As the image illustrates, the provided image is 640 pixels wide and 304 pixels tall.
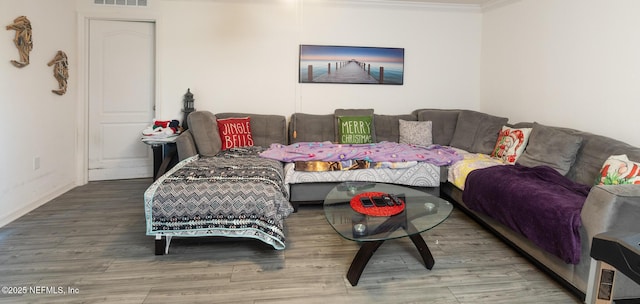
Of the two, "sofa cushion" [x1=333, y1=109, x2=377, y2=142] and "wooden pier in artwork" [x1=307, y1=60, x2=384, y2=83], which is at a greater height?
"wooden pier in artwork" [x1=307, y1=60, x2=384, y2=83]

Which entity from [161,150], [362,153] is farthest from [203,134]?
[362,153]

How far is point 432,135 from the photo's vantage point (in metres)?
4.18

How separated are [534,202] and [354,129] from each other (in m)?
2.13

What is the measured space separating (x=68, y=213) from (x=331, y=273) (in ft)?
8.24

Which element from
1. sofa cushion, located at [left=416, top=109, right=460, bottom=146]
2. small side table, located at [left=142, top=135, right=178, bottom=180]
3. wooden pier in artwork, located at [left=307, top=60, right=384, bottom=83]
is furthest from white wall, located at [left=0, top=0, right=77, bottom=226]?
sofa cushion, located at [left=416, top=109, right=460, bottom=146]

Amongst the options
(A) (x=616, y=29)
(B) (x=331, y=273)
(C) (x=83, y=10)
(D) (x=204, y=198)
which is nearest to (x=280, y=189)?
(D) (x=204, y=198)

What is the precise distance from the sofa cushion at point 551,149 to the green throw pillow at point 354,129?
159 centimetres

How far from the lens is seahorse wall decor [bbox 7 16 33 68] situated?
9.25 feet

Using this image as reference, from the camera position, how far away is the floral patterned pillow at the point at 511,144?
3189 mm

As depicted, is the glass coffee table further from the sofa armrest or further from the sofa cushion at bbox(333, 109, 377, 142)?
the sofa cushion at bbox(333, 109, 377, 142)

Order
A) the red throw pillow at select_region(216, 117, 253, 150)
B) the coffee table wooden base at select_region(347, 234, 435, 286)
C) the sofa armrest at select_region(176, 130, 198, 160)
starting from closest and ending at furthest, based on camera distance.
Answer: the coffee table wooden base at select_region(347, 234, 435, 286), the sofa armrest at select_region(176, 130, 198, 160), the red throw pillow at select_region(216, 117, 253, 150)

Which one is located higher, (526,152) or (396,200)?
(526,152)

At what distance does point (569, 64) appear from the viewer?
3148 millimetres

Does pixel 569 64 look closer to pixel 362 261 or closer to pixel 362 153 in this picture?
pixel 362 153
